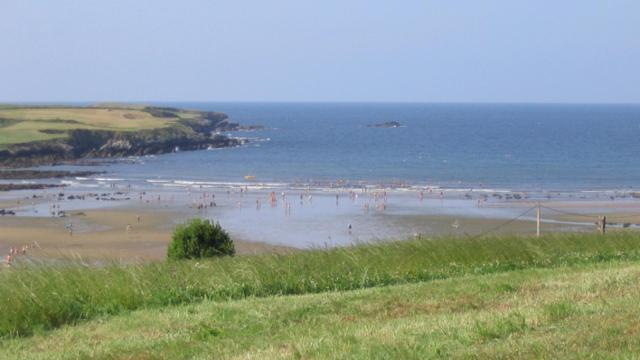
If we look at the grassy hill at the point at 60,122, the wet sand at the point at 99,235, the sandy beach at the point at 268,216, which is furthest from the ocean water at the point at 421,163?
the wet sand at the point at 99,235

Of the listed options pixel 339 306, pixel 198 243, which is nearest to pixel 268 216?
pixel 198 243

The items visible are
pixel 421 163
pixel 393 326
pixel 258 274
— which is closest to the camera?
pixel 393 326

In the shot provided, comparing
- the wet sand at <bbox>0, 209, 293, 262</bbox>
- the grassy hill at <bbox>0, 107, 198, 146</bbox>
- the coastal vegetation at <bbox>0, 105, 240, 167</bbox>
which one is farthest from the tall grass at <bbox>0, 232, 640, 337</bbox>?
the grassy hill at <bbox>0, 107, 198, 146</bbox>

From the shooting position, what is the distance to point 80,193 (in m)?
59.2

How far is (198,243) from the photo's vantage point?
21.0 m

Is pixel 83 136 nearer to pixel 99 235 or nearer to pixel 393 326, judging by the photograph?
pixel 99 235

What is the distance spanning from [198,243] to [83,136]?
267 feet

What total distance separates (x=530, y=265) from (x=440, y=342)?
22.9 feet

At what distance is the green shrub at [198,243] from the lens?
20641mm

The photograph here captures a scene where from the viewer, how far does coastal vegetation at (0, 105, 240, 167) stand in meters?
88.1

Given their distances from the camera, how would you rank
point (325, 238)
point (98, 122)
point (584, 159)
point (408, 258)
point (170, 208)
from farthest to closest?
point (98, 122) < point (584, 159) < point (170, 208) < point (325, 238) < point (408, 258)

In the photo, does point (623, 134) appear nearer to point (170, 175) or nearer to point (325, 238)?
point (170, 175)

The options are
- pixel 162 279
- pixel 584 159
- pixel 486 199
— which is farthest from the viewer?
pixel 584 159

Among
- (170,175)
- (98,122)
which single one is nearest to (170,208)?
(170,175)
